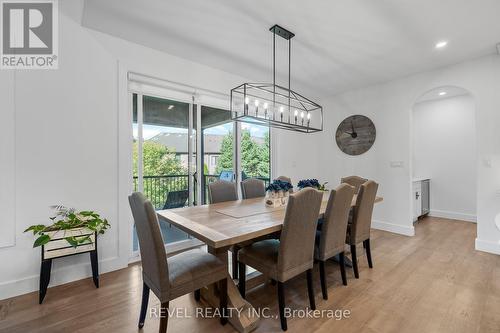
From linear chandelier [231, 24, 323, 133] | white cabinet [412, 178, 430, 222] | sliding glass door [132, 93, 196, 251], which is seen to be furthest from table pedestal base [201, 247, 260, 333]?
white cabinet [412, 178, 430, 222]

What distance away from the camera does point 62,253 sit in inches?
80.6

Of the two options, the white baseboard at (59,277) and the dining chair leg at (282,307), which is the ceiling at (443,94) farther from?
the white baseboard at (59,277)

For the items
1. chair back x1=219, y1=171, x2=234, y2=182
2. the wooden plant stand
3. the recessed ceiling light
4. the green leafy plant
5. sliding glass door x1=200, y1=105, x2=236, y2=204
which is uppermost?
the recessed ceiling light

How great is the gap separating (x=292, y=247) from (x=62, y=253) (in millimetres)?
2047

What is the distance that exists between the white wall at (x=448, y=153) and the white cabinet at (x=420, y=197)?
17cm

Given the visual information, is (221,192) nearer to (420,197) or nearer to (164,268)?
(164,268)

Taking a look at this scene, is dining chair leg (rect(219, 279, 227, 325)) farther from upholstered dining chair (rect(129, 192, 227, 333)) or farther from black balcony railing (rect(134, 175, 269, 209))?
black balcony railing (rect(134, 175, 269, 209))

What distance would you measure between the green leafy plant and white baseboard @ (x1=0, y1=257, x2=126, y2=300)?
0.41 metres

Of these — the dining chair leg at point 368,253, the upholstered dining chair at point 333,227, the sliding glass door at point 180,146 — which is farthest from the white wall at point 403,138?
the upholstered dining chair at point 333,227

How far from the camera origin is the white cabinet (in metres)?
4.48

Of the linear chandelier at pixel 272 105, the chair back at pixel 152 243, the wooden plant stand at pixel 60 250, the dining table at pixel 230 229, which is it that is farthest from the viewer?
the linear chandelier at pixel 272 105

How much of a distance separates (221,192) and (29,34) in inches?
97.7

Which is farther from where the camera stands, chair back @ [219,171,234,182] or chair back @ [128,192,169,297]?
chair back @ [219,171,234,182]

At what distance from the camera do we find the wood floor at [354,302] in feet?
5.53
